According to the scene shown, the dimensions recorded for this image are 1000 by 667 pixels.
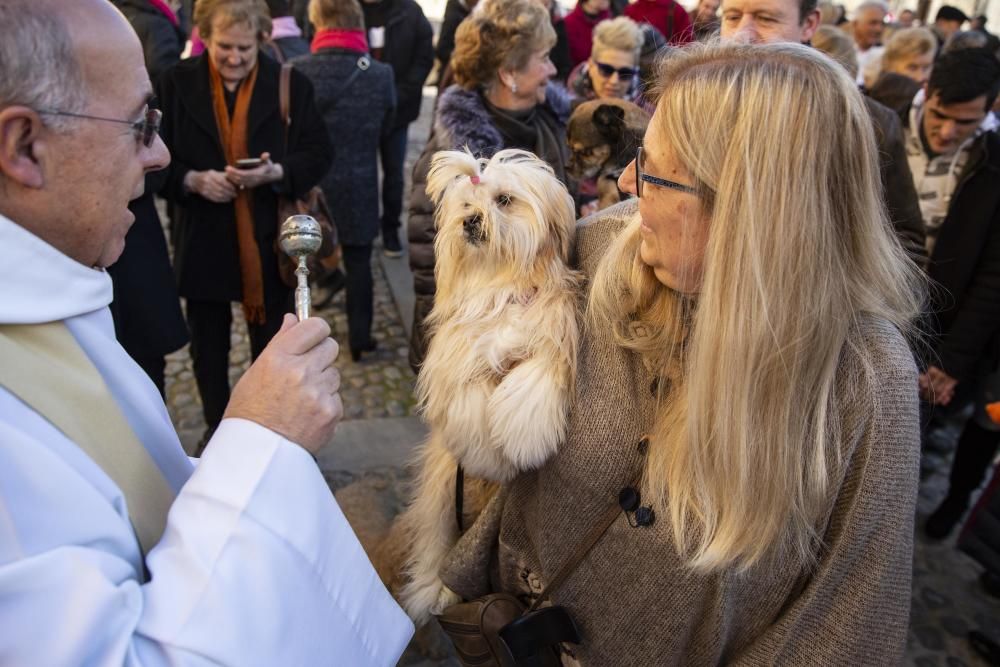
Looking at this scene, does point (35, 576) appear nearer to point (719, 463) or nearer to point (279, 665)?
point (279, 665)

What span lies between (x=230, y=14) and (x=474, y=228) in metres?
2.10

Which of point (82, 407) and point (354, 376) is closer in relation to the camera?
point (82, 407)

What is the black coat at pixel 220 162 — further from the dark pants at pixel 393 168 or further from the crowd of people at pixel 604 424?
the dark pants at pixel 393 168

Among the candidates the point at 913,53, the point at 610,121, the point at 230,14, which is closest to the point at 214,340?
the point at 230,14

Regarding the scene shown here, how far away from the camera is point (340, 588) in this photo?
1.15 meters

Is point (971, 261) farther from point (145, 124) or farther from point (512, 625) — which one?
point (145, 124)

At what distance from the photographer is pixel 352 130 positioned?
4.51 meters

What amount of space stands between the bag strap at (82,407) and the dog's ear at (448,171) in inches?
41.6

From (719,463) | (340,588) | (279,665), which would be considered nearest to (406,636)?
(340,588)

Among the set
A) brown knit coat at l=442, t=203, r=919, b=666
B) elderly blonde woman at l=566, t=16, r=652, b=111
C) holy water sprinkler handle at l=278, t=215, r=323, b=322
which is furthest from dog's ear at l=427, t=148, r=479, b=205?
elderly blonde woman at l=566, t=16, r=652, b=111

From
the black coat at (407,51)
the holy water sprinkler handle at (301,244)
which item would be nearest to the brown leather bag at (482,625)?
the holy water sprinkler handle at (301,244)

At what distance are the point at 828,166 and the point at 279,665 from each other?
1263 millimetres

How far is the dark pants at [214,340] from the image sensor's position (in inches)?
138

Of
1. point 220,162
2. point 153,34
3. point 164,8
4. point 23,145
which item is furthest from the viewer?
point 164,8
